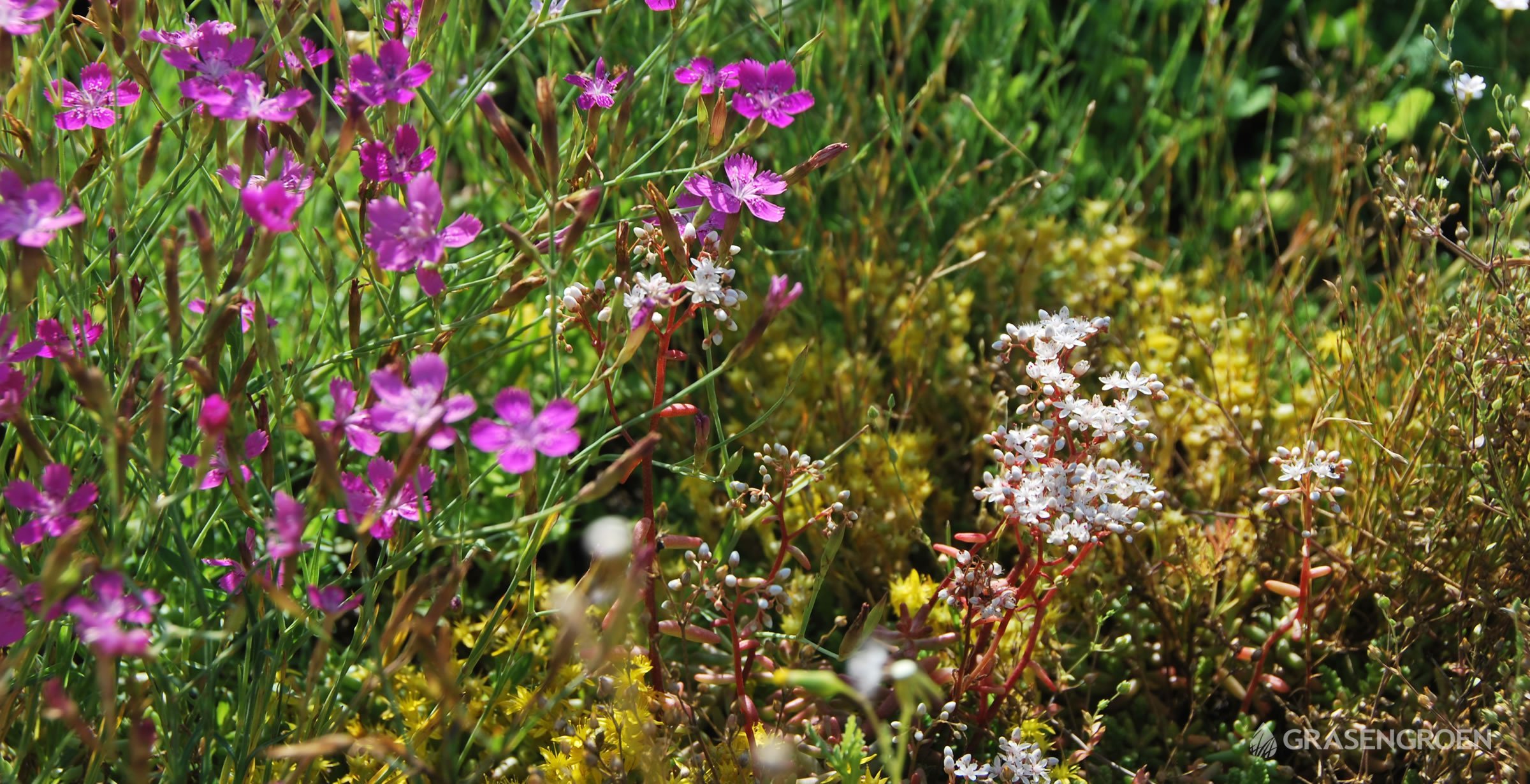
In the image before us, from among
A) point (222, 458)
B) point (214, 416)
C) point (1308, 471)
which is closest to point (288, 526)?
point (214, 416)

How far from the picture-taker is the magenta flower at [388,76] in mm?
978

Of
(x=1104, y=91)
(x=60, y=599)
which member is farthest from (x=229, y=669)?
(x=1104, y=91)

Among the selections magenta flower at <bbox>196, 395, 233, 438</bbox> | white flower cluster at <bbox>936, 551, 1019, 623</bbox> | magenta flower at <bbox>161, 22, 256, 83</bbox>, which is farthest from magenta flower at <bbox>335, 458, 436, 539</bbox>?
white flower cluster at <bbox>936, 551, 1019, 623</bbox>

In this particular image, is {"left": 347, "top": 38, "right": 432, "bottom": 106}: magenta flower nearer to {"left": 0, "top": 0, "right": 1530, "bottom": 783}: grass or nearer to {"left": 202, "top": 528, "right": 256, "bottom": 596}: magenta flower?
{"left": 0, "top": 0, "right": 1530, "bottom": 783}: grass

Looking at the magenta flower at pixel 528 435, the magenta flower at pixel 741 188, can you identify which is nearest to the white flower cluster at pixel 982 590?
the magenta flower at pixel 741 188

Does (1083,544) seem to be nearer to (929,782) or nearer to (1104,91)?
(929,782)

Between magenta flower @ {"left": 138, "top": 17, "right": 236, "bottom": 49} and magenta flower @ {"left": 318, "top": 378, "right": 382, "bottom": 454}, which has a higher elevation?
magenta flower @ {"left": 138, "top": 17, "right": 236, "bottom": 49}

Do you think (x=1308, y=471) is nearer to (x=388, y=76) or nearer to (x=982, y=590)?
(x=982, y=590)

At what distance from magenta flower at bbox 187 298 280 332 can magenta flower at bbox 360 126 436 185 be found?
0.16 meters

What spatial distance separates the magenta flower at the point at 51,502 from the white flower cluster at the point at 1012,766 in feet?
2.72

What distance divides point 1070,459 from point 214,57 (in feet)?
3.07

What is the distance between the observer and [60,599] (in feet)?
2.63

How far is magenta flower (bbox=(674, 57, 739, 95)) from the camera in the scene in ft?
3.73

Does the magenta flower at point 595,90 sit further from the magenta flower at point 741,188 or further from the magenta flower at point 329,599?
the magenta flower at point 329,599
